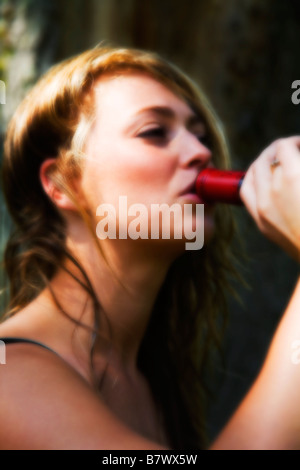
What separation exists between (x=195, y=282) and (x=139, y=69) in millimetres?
601

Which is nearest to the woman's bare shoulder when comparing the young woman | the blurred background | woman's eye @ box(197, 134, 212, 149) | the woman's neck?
the young woman

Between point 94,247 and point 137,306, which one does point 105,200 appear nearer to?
point 94,247

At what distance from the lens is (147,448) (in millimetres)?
1024

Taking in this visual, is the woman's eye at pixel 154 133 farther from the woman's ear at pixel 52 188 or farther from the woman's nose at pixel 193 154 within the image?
the woman's ear at pixel 52 188

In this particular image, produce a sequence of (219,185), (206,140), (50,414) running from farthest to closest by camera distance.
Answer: (206,140) → (219,185) → (50,414)

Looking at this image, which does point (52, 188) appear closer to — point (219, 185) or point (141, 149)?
point (141, 149)

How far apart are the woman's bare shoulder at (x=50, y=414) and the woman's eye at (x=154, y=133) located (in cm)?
52

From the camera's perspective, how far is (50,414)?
1.02m

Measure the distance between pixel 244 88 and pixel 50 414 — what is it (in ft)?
5.19

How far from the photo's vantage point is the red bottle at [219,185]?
3.94ft

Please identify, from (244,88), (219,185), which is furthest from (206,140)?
(244,88)

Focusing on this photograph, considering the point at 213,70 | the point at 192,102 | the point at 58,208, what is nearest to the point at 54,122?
the point at 58,208

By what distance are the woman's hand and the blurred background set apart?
3.44 feet

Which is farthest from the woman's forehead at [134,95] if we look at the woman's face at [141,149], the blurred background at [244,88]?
the blurred background at [244,88]
